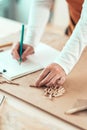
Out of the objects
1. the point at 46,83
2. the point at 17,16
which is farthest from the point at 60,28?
the point at 46,83

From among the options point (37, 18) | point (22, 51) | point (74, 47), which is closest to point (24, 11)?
point (37, 18)

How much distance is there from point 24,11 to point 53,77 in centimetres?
245

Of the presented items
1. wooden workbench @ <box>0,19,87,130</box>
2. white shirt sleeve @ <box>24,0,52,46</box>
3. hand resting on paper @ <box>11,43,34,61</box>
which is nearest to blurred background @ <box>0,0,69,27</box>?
white shirt sleeve @ <box>24,0,52,46</box>

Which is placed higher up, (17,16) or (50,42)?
(50,42)

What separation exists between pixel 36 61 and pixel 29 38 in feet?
0.48

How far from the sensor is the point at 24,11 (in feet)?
10.4

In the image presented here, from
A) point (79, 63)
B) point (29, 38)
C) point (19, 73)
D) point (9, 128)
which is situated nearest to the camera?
point (9, 128)

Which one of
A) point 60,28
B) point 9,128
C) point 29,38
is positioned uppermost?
point 29,38

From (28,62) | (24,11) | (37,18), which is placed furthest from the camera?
(24,11)

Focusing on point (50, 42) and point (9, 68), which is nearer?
point (9, 68)

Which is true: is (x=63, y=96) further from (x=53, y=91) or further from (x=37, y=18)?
(x=37, y=18)

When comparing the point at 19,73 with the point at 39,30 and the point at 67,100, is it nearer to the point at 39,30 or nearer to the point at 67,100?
the point at 67,100

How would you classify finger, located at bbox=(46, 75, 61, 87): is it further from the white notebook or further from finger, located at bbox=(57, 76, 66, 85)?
the white notebook

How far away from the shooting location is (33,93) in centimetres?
80
